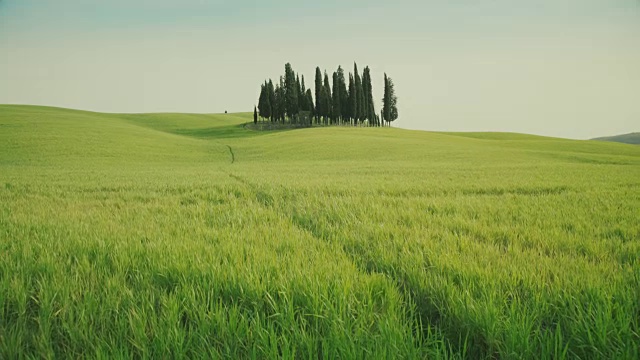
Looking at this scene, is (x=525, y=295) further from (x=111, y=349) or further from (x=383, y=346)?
(x=111, y=349)

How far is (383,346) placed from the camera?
1786 mm

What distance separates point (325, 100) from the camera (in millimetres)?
83188

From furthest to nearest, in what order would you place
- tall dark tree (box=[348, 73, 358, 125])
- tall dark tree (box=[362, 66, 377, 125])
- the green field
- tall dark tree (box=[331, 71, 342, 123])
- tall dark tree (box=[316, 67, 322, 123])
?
tall dark tree (box=[362, 66, 377, 125]), tall dark tree (box=[316, 67, 322, 123]), tall dark tree (box=[331, 71, 342, 123]), tall dark tree (box=[348, 73, 358, 125]), the green field

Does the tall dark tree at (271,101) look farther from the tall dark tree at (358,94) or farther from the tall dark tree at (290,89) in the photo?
the tall dark tree at (358,94)

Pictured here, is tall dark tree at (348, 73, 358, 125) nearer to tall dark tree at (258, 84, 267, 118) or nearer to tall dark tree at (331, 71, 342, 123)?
tall dark tree at (331, 71, 342, 123)

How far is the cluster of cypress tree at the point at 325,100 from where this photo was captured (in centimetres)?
8262

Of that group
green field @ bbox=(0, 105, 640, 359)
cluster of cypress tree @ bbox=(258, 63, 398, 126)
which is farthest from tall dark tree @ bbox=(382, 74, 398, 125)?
green field @ bbox=(0, 105, 640, 359)

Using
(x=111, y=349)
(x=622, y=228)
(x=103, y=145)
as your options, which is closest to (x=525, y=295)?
(x=111, y=349)

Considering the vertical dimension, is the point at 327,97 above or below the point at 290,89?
below

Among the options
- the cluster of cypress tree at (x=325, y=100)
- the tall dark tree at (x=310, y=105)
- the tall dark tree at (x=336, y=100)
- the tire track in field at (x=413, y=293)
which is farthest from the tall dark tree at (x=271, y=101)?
the tire track in field at (x=413, y=293)

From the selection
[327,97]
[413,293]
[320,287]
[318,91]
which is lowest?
[413,293]

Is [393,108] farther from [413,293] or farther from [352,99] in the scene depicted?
[413,293]

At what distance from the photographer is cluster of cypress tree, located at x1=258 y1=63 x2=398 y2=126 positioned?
82625 millimetres

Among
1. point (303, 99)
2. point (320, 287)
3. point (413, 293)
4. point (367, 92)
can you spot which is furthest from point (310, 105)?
point (320, 287)
